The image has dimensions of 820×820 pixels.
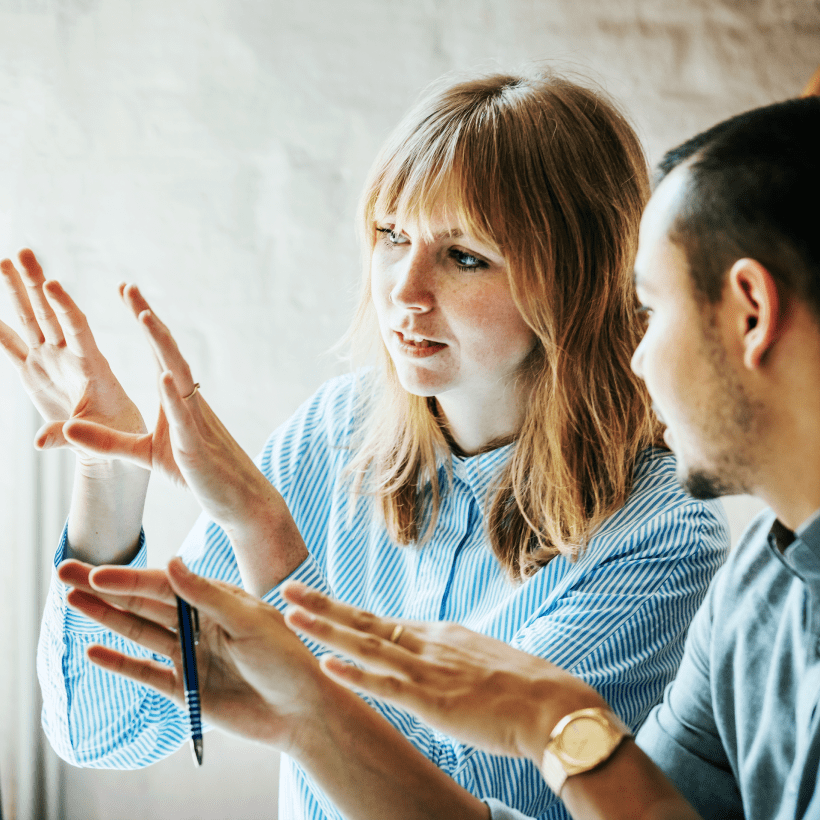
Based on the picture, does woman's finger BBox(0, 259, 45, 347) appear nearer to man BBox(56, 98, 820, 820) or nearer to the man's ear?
man BBox(56, 98, 820, 820)

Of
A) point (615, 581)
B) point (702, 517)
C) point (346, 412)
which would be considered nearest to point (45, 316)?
point (346, 412)

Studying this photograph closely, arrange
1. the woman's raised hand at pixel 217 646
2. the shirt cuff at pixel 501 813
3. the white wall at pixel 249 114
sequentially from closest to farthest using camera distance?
the woman's raised hand at pixel 217 646 < the shirt cuff at pixel 501 813 < the white wall at pixel 249 114

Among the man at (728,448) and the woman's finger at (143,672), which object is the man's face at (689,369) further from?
the woman's finger at (143,672)

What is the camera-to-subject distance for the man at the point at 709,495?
830 millimetres

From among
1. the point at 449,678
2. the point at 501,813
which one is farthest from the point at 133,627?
the point at 501,813

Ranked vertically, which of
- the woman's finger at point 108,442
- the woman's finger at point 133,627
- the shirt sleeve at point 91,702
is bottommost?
the shirt sleeve at point 91,702

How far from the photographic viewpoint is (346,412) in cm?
165

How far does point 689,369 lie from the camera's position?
916 millimetres

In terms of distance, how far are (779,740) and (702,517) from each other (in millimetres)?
426

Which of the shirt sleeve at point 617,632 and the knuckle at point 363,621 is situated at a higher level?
the knuckle at point 363,621

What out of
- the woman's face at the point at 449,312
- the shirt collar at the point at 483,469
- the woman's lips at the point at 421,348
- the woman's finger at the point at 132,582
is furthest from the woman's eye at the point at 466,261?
the woman's finger at the point at 132,582

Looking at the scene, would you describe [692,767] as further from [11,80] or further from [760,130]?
[11,80]

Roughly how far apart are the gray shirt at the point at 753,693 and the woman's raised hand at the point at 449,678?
24 cm

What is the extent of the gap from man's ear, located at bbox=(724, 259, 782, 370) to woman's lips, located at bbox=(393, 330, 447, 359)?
1.79 feet
